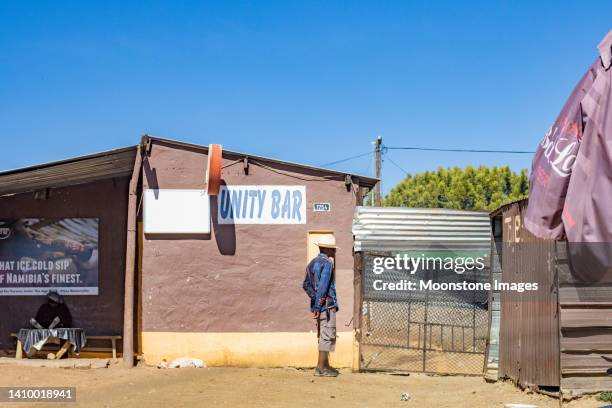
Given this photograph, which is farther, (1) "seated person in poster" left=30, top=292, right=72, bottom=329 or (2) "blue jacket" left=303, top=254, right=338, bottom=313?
(1) "seated person in poster" left=30, top=292, right=72, bottom=329

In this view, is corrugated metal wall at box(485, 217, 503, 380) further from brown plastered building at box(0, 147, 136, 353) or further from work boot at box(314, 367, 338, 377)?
brown plastered building at box(0, 147, 136, 353)

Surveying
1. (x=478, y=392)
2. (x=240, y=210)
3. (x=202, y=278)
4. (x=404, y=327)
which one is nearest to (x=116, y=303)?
(x=202, y=278)

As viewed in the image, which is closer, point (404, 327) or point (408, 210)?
point (408, 210)

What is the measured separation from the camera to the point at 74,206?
11.7 metres

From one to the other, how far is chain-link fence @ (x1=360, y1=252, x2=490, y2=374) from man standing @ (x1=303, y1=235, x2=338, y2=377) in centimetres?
78

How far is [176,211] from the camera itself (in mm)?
11156

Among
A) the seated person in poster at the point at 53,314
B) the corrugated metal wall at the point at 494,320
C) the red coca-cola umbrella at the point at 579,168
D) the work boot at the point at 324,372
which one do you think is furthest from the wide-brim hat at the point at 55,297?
the red coca-cola umbrella at the point at 579,168

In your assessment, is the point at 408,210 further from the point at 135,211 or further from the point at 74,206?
the point at 74,206

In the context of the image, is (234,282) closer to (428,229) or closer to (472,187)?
(428,229)

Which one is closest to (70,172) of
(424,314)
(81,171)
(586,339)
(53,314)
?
(81,171)

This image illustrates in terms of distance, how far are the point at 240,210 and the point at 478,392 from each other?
434 centimetres

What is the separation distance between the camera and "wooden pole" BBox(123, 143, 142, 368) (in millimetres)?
10762

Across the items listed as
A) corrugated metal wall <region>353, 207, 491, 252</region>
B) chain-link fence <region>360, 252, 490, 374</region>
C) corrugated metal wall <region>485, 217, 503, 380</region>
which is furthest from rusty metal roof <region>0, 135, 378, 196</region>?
corrugated metal wall <region>485, 217, 503, 380</region>

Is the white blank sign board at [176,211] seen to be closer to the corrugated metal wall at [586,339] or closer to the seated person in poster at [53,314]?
the seated person in poster at [53,314]
